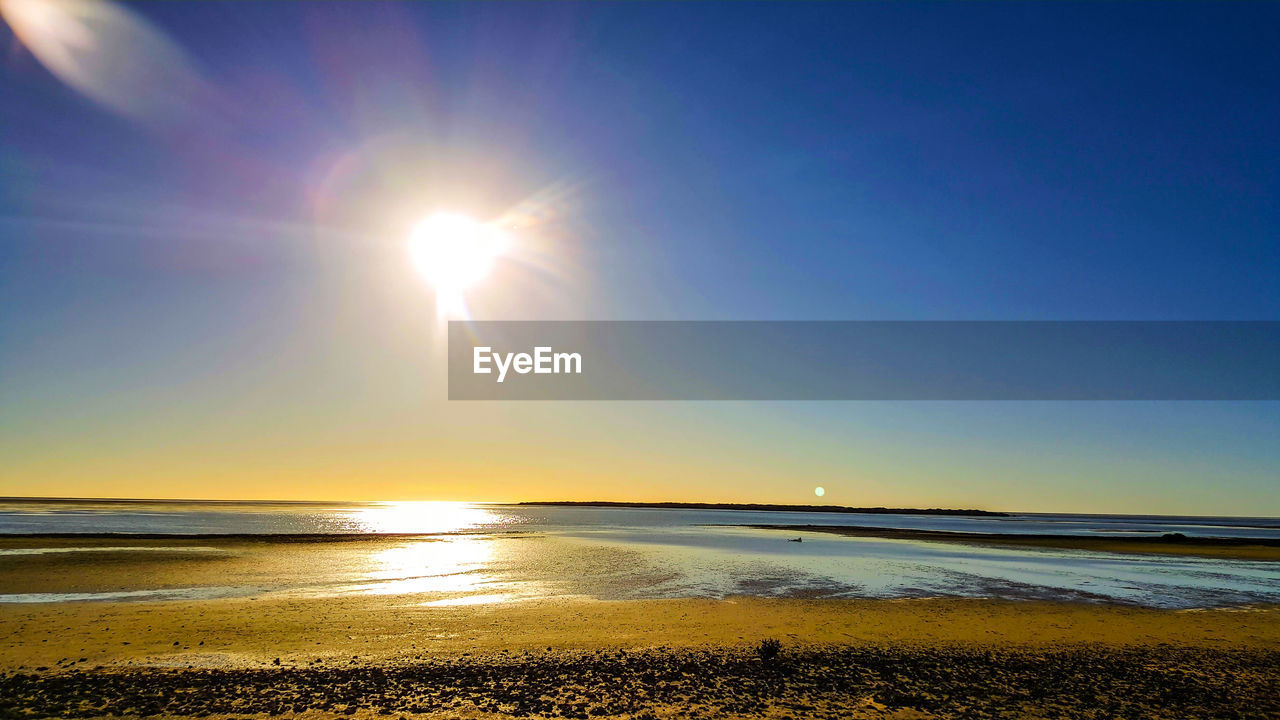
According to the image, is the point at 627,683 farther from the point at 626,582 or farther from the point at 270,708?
the point at 626,582

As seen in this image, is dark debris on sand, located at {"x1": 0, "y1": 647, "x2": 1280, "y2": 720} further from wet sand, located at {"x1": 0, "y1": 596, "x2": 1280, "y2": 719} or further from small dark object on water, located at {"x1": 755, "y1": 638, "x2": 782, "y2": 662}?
small dark object on water, located at {"x1": 755, "y1": 638, "x2": 782, "y2": 662}

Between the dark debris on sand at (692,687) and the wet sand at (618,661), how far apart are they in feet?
0.19

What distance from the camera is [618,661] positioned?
1513 centimetres

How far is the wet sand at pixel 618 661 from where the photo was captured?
12.2 meters

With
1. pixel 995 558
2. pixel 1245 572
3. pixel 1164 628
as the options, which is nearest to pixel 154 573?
pixel 1164 628

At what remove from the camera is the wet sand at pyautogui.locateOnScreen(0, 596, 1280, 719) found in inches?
480

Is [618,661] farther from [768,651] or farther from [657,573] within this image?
[657,573]

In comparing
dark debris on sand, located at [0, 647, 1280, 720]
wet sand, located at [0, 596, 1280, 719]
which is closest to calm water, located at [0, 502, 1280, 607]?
wet sand, located at [0, 596, 1280, 719]

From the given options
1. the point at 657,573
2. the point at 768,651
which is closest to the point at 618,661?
the point at 768,651

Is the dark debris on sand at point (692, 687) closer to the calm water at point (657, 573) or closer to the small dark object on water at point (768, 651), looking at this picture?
the small dark object on water at point (768, 651)

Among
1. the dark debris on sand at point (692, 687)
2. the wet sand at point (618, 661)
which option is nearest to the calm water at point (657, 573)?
the wet sand at point (618, 661)

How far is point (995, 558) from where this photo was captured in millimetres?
47062

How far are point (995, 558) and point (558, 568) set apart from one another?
32426 mm

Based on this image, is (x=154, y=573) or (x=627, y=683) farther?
(x=154, y=573)
